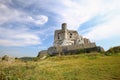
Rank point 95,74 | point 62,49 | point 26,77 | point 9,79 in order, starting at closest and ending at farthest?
point 9,79 → point 26,77 → point 95,74 → point 62,49

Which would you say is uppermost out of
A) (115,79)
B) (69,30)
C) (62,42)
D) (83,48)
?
(69,30)

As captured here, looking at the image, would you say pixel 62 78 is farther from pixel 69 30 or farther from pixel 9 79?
pixel 69 30

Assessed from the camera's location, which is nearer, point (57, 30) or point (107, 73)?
point (107, 73)

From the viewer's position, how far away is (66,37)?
2365 inches

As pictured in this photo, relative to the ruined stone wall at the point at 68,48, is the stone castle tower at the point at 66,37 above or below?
above

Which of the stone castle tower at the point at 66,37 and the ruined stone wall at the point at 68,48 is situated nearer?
the ruined stone wall at the point at 68,48

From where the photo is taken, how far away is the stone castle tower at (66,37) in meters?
59.7

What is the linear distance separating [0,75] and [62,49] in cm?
3226

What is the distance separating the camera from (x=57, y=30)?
63.7 m

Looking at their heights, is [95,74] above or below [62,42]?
below

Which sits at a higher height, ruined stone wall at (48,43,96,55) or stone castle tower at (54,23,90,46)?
stone castle tower at (54,23,90,46)

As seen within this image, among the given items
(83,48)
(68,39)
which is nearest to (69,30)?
(68,39)

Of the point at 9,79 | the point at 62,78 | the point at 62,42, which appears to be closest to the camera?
the point at 9,79

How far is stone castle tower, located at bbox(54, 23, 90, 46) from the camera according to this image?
59.7m
